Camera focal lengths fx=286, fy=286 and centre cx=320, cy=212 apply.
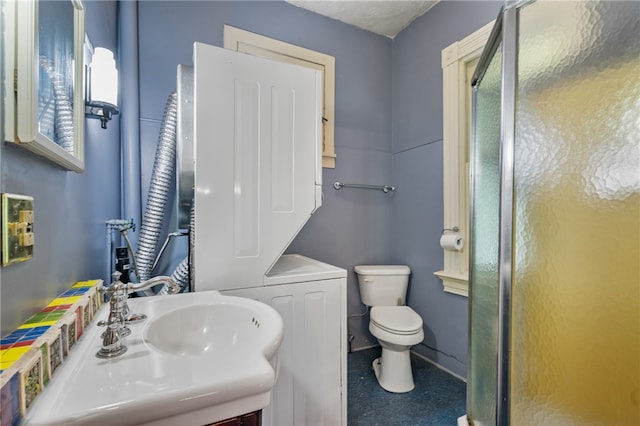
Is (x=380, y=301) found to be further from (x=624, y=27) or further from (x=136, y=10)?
(x=136, y=10)

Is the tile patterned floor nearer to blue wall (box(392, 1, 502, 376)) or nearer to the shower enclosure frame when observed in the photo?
blue wall (box(392, 1, 502, 376))

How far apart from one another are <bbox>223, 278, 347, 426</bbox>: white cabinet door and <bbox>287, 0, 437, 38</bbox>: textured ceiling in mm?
1956

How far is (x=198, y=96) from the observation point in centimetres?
115

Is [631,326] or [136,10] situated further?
[136,10]

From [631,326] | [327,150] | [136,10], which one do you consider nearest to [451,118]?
[327,150]

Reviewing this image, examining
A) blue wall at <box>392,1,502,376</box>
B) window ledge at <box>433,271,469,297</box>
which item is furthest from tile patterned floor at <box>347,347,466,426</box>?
window ledge at <box>433,271,469,297</box>

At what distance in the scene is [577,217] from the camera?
0.75 m

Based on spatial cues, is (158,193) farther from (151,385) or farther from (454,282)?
(454,282)

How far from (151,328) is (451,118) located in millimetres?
2020

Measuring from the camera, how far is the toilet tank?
211cm

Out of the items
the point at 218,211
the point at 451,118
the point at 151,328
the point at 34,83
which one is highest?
the point at 451,118

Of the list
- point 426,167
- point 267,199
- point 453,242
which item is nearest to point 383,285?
point 453,242

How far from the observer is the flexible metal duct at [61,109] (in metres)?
0.69

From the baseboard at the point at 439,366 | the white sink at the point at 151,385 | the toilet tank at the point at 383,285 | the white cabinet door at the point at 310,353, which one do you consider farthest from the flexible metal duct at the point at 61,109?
the baseboard at the point at 439,366
